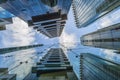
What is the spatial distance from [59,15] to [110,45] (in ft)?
100

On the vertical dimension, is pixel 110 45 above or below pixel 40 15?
below

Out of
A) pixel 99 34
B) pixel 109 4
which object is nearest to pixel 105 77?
pixel 99 34

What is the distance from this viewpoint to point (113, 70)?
277 ft

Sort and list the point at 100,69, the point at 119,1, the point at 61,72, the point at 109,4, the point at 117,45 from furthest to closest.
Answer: the point at 100,69 < the point at 117,45 < the point at 109,4 < the point at 119,1 < the point at 61,72

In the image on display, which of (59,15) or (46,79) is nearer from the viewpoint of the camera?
(46,79)

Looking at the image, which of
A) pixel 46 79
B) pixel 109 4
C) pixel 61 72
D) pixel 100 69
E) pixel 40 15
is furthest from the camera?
pixel 100 69

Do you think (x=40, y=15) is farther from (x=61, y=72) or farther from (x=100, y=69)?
(x=61, y=72)

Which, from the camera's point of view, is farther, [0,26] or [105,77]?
[105,77]

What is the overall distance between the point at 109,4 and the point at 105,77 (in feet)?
130

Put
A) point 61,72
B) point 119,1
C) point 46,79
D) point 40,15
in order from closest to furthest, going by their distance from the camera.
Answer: point 46,79
point 61,72
point 119,1
point 40,15

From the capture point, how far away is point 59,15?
9350cm

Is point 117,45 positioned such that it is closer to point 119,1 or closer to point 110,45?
point 110,45

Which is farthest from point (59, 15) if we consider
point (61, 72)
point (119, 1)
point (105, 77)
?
point (61, 72)

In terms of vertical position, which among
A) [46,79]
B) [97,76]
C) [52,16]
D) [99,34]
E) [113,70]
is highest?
[52,16]
